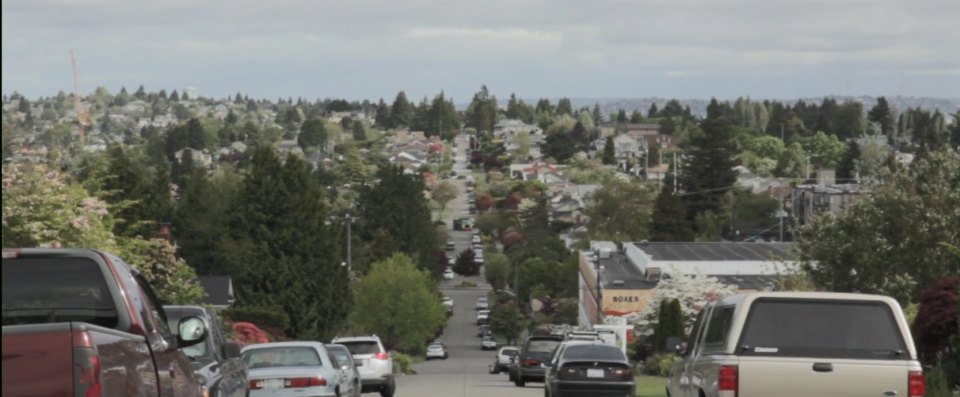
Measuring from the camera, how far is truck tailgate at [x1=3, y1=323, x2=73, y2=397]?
784cm

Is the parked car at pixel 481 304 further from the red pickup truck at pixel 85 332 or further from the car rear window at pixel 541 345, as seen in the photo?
the red pickup truck at pixel 85 332

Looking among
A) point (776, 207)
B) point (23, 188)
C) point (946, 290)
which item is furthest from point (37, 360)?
point (776, 207)

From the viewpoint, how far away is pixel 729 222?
14912 cm

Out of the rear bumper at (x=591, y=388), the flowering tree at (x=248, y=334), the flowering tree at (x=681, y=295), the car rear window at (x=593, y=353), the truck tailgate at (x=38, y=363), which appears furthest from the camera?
the flowering tree at (x=681, y=295)

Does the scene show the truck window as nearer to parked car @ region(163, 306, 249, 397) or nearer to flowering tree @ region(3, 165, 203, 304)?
parked car @ region(163, 306, 249, 397)

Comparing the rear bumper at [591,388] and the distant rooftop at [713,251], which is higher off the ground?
the rear bumper at [591,388]

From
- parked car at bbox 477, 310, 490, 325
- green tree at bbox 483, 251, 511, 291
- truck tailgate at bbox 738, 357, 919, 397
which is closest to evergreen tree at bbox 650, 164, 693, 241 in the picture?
parked car at bbox 477, 310, 490, 325

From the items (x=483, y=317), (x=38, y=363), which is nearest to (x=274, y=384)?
(x=38, y=363)

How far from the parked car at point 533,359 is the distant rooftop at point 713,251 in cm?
5570

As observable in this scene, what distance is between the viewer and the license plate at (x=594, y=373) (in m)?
29.5

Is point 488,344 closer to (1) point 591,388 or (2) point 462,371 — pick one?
(2) point 462,371

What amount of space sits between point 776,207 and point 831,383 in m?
142

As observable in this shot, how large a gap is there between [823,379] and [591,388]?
14739mm

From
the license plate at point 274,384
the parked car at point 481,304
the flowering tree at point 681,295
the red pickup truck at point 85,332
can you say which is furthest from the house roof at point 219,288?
the red pickup truck at point 85,332
